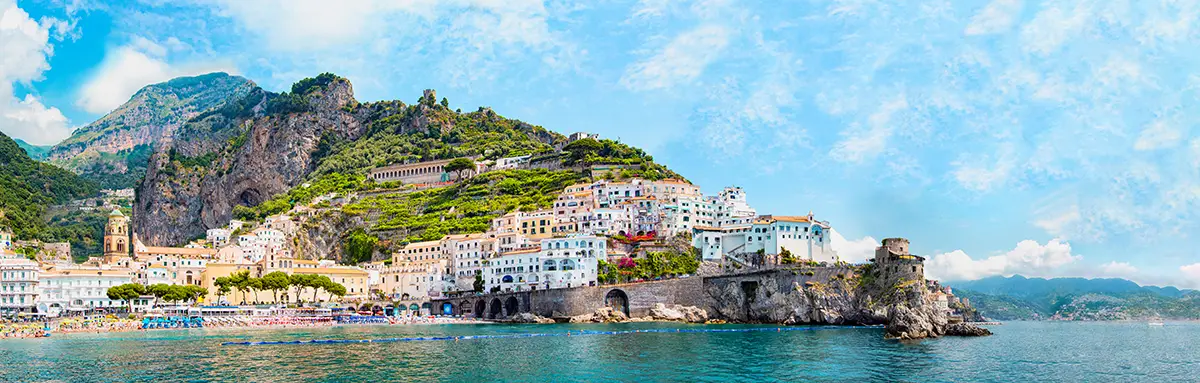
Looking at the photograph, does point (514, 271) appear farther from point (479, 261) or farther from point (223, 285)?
point (223, 285)

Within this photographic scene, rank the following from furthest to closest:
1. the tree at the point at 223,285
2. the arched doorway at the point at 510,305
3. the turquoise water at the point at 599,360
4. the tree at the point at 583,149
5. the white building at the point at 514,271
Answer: the tree at the point at 583,149
the arched doorway at the point at 510,305
the white building at the point at 514,271
the tree at the point at 223,285
the turquoise water at the point at 599,360

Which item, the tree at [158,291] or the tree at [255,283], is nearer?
the tree at [158,291]

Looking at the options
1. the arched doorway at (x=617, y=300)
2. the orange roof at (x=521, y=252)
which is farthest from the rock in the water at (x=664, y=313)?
the orange roof at (x=521, y=252)

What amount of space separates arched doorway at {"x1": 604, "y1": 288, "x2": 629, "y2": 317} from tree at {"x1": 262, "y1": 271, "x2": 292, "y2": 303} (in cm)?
2943

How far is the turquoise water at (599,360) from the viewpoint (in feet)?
133

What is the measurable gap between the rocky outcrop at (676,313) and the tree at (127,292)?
142 feet

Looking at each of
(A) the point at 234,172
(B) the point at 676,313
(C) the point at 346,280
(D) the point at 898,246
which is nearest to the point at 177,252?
(C) the point at 346,280

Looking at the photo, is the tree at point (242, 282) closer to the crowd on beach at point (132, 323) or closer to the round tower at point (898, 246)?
the crowd on beach at point (132, 323)

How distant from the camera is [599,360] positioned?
46.5 metres

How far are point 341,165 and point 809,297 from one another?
8792 centimetres

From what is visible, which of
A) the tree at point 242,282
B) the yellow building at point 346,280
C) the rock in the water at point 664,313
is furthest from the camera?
the yellow building at point 346,280

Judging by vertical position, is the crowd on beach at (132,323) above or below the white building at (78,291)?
below

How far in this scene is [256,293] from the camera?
88125mm

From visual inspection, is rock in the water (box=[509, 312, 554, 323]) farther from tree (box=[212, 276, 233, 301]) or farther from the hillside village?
tree (box=[212, 276, 233, 301])
